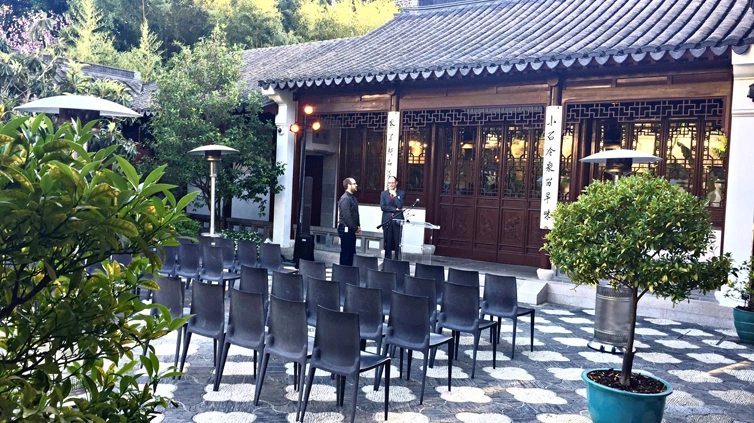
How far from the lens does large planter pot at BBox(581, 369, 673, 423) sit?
12.7ft

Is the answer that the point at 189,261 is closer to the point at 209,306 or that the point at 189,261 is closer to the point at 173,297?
the point at 173,297

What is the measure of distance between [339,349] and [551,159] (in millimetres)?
6089

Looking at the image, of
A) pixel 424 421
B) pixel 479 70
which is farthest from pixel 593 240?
pixel 479 70

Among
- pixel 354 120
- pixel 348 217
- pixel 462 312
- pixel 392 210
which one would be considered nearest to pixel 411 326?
pixel 462 312

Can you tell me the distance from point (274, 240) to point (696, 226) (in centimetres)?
919

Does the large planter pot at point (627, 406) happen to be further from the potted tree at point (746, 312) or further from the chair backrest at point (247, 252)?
the chair backrest at point (247, 252)

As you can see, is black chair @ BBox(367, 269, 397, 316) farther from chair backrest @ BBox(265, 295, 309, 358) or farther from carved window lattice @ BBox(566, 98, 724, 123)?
carved window lattice @ BBox(566, 98, 724, 123)

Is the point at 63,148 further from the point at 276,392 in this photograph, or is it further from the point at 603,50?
the point at 603,50

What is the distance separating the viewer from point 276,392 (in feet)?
15.4

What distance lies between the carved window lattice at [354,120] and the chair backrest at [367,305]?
6650 millimetres

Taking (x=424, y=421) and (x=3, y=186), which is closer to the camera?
(x=3, y=186)

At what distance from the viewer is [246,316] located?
15.3 ft

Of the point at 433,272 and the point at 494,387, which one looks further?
the point at 433,272

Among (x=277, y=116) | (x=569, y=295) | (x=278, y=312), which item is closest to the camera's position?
(x=278, y=312)
